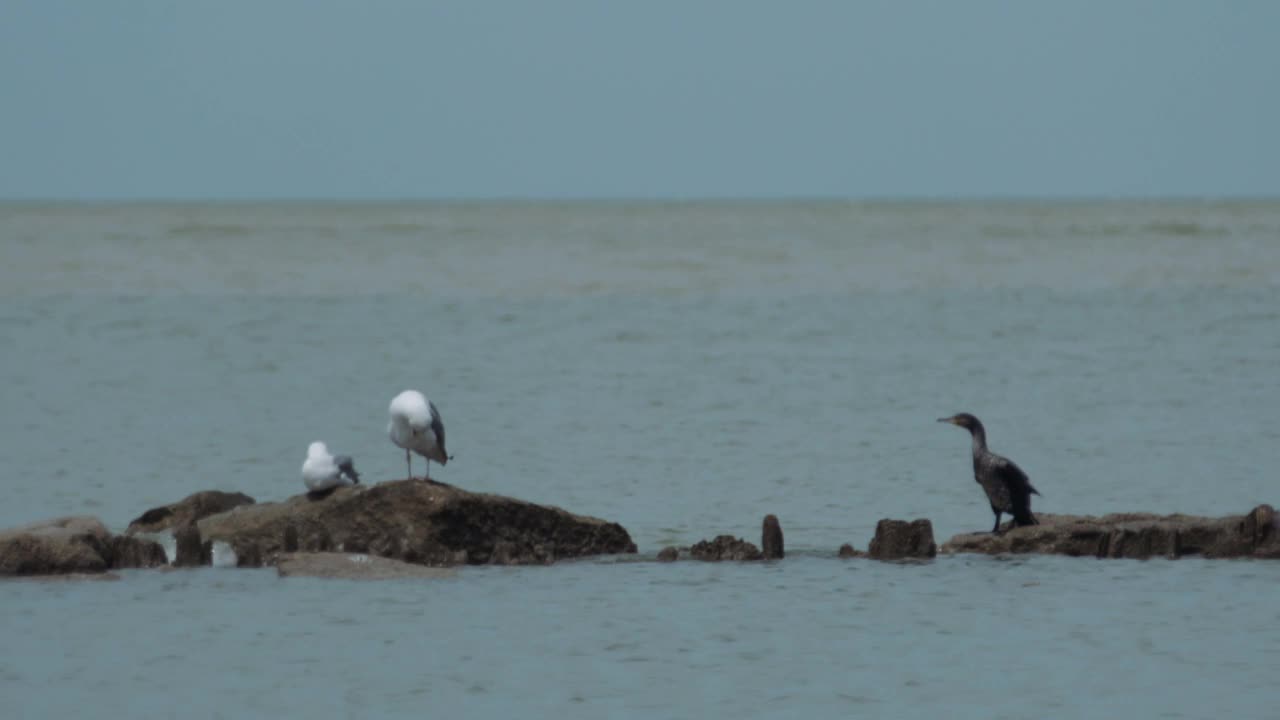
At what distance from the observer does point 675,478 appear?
2642 cm

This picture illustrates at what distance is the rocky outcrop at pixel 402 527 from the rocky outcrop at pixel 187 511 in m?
0.97

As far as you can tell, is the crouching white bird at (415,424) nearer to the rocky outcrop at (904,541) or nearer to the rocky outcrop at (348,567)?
the rocky outcrop at (348,567)

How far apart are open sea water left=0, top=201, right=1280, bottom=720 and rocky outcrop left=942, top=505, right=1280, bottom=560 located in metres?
0.24

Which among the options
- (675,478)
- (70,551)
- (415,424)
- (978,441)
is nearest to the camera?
(70,551)

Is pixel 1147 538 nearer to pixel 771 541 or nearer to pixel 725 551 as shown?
pixel 771 541

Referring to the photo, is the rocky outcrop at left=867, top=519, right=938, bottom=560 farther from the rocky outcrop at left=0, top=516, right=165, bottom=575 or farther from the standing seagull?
the rocky outcrop at left=0, top=516, right=165, bottom=575

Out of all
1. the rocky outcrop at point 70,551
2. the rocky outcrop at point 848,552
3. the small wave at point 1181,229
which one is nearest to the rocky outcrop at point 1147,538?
the rocky outcrop at point 848,552

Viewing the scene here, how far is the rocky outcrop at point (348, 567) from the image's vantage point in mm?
17734

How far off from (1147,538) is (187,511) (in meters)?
8.18

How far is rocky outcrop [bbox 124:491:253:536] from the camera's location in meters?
19.9

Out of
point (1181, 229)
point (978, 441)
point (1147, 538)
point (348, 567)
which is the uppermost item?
point (1181, 229)

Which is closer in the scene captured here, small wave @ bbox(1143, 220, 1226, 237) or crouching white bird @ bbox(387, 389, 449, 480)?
crouching white bird @ bbox(387, 389, 449, 480)

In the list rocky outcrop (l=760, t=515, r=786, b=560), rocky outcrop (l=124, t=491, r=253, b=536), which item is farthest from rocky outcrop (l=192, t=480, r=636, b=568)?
rocky outcrop (l=760, t=515, r=786, b=560)

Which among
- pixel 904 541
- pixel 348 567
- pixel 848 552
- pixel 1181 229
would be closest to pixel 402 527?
pixel 348 567
